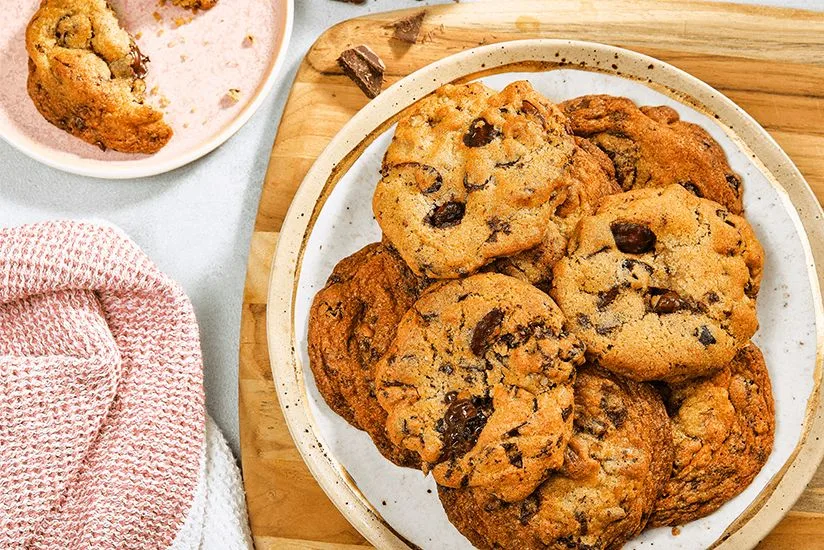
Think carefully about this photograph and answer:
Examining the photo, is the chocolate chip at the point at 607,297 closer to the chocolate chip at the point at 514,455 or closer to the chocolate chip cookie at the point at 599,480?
the chocolate chip cookie at the point at 599,480

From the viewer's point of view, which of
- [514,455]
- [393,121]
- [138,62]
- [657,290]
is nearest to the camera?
[514,455]

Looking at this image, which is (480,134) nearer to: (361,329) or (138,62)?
(361,329)

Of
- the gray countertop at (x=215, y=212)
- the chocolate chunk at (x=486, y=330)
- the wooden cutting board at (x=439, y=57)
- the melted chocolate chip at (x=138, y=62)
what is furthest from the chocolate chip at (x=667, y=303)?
the melted chocolate chip at (x=138, y=62)

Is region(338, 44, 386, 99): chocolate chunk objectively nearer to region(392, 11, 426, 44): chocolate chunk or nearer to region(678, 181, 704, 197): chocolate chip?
region(392, 11, 426, 44): chocolate chunk

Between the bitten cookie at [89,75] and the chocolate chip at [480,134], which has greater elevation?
the chocolate chip at [480,134]

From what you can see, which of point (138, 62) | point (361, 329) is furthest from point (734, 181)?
point (138, 62)

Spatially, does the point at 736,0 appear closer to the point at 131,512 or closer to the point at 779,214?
the point at 779,214

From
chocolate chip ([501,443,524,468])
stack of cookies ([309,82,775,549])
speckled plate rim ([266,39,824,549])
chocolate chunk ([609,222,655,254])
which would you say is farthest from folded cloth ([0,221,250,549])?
chocolate chunk ([609,222,655,254])
